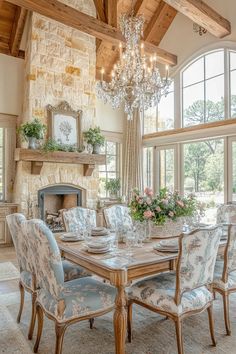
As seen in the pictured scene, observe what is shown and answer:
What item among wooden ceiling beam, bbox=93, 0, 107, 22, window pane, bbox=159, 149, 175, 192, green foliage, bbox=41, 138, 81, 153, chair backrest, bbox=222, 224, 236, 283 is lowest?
chair backrest, bbox=222, 224, 236, 283

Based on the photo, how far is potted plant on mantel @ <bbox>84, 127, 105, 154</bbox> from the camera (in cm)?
641

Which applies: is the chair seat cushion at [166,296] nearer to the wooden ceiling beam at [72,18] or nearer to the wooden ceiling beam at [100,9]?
the wooden ceiling beam at [72,18]

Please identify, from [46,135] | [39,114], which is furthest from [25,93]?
[46,135]

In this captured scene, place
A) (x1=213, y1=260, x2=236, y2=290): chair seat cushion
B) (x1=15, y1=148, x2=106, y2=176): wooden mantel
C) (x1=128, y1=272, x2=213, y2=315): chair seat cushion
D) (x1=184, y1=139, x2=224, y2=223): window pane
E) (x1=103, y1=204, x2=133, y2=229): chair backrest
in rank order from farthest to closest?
(x1=184, y1=139, x2=224, y2=223): window pane, (x1=15, y1=148, x2=106, y2=176): wooden mantel, (x1=103, y1=204, x2=133, y2=229): chair backrest, (x1=213, y1=260, x2=236, y2=290): chair seat cushion, (x1=128, y1=272, x2=213, y2=315): chair seat cushion

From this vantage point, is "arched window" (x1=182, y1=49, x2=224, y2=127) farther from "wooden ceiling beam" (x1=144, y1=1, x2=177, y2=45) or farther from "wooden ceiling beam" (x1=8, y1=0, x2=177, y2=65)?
"wooden ceiling beam" (x1=144, y1=1, x2=177, y2=45)

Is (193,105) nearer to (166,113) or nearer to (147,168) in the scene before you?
(166,113)

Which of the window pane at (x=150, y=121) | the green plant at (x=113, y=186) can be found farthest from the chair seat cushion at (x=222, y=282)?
the window pane at (x=150, y=121)

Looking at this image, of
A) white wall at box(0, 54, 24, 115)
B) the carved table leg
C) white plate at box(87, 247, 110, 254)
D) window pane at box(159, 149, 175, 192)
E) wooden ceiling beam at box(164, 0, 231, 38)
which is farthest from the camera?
window pane at box(159, 149, 175, 192)

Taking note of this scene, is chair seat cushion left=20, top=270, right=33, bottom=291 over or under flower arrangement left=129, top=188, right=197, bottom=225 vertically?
under

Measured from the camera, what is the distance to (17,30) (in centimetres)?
607

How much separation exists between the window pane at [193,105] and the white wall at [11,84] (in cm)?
368

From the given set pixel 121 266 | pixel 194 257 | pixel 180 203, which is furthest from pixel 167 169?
pixel 121 266

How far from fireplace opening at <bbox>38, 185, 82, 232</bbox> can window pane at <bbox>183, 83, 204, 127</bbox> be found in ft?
9.72

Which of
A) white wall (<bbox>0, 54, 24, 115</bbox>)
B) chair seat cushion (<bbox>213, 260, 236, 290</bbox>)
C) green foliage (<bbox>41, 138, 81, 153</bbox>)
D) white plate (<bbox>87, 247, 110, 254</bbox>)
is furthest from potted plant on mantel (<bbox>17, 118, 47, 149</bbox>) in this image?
chair seat cushion (<bbox>213, 260, 236, 290</bbox>)
